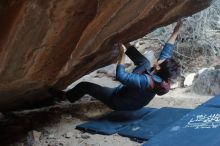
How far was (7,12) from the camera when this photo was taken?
2254 mm

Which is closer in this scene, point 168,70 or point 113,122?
point 168,70

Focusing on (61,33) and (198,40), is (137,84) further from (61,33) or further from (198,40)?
(198,40)

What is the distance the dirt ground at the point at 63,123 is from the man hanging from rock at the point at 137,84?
0.25 m

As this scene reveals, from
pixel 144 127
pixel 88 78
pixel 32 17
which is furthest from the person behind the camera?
pixel 88 78

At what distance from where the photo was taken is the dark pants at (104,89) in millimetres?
4301

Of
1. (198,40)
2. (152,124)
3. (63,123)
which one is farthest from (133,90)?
(198,40)

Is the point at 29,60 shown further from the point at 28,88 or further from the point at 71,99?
the point at 71,99

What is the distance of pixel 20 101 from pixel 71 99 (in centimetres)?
61

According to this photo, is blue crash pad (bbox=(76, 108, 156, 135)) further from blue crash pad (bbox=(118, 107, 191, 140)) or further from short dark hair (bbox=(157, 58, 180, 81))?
short dark hair (bbox=(157, 58, 180, 81))

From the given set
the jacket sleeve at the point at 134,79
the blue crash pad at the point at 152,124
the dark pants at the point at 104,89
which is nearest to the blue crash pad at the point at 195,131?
the blue crash pad at the point at 152,124

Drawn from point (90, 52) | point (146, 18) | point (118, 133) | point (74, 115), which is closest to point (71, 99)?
point (74, 115)

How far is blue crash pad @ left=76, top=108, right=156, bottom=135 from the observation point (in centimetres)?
397

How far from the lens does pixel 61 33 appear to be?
279 cm

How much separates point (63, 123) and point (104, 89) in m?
0.57
